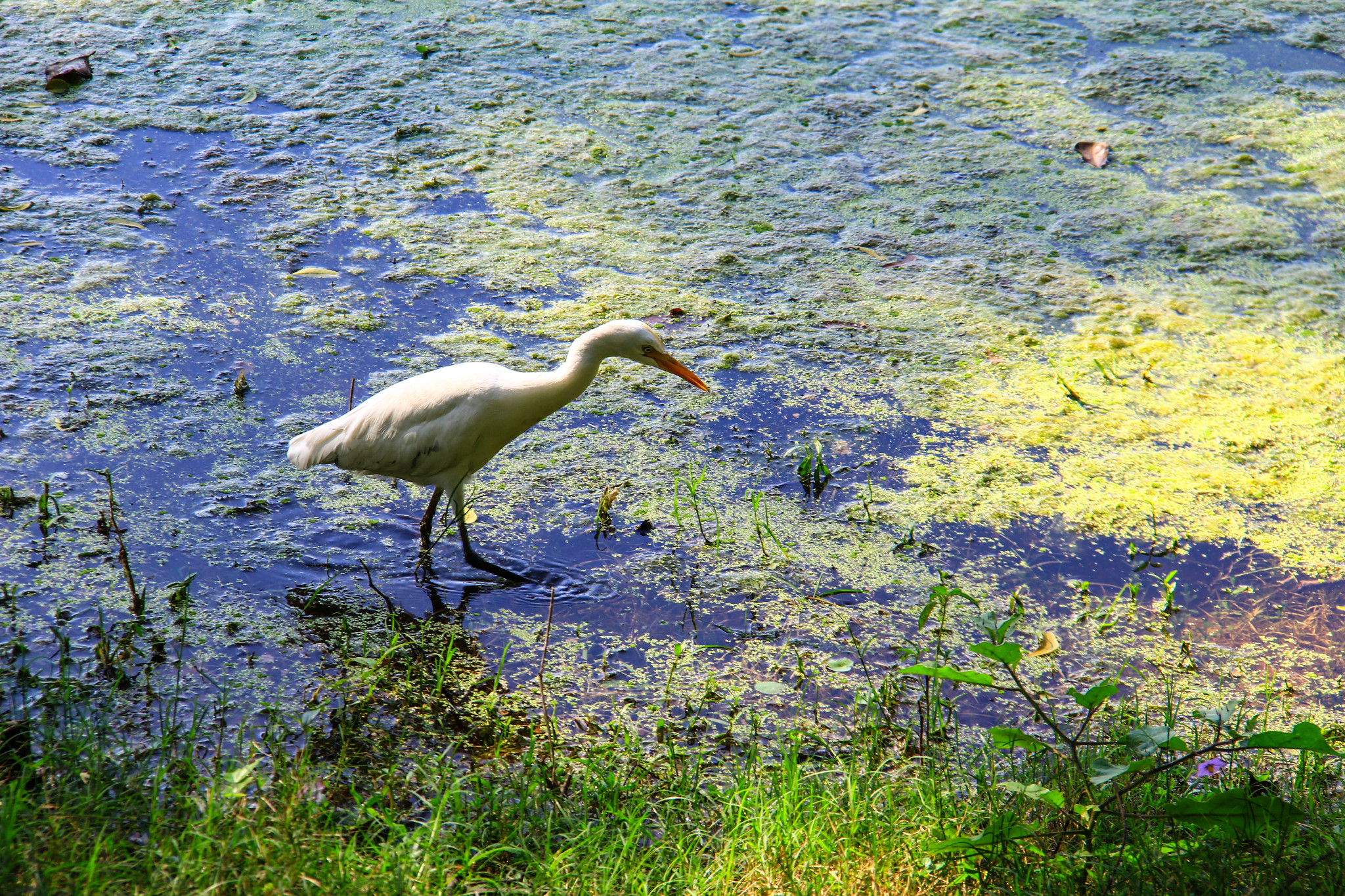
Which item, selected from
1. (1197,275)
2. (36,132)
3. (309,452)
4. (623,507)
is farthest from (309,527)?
(1197,275)

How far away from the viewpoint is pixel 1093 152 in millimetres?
4758

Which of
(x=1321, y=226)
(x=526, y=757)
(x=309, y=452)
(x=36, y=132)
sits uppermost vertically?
(x=36, y=132)

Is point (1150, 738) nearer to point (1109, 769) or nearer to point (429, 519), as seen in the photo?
point (1109, 769)

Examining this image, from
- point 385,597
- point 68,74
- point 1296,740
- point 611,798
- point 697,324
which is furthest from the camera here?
point 68,74

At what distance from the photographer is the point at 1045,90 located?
17.3ft

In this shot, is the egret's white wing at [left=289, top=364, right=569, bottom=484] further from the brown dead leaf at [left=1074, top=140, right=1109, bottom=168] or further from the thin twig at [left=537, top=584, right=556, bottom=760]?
the brown dead leaf at [left=1074, top=140, right=1109, bottom=168]

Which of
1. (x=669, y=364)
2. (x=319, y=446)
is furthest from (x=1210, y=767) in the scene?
(x=319, y=446)

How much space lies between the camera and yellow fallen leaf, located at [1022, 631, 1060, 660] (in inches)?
98.6

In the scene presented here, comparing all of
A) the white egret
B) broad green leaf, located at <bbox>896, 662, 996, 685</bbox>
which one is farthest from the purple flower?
the white egret

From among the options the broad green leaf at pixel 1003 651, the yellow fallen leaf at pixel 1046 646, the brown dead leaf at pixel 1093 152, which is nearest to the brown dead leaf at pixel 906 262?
the brown dead leaf at pixel 1093 152

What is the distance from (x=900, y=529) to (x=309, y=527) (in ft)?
5.14

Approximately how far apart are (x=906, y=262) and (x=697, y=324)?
0.92 m

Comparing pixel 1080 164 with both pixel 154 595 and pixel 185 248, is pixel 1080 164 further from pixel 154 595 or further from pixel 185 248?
pixel 154 595

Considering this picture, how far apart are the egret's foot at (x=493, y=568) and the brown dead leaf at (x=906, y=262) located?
6.80 ft
